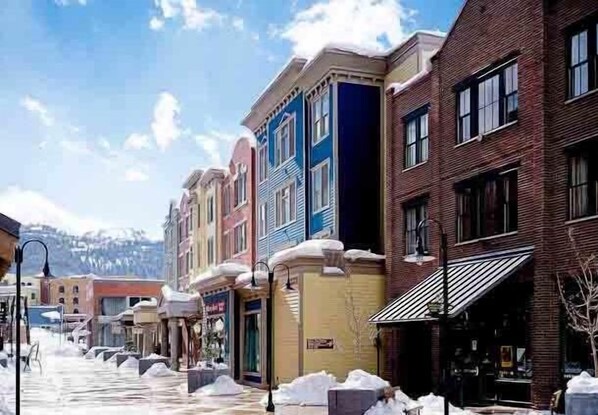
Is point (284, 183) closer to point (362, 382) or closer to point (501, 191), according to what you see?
point (501, 191)

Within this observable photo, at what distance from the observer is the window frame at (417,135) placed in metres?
28.6

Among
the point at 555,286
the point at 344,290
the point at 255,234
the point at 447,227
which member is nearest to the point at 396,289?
the point at 344,290

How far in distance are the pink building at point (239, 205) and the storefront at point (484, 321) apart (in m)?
19.0

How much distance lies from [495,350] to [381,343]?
661 centimetres

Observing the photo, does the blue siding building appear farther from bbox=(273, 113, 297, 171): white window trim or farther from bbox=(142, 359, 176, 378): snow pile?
bbox=(142, 359, 176, 378): snow pile

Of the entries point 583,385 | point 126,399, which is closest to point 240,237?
point 126,399

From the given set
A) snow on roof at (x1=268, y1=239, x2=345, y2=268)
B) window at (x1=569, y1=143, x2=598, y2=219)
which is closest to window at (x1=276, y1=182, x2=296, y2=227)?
snow on roof at (x1=268, y1=239, x2=345, y2=268)

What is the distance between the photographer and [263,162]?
4172 centimetres

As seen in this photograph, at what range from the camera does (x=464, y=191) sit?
25969 mm

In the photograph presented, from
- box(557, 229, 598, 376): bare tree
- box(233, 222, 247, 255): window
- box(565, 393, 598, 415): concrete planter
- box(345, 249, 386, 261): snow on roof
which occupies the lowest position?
box(565, 393, 598, 415): concrete planter

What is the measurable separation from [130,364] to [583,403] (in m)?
41.0

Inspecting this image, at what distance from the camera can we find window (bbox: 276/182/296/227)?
37.4 m

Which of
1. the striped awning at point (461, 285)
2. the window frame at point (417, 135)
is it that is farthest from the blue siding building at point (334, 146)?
the striped awning at point (461, 285)

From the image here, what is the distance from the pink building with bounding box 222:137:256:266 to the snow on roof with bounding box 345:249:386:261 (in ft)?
45.1
